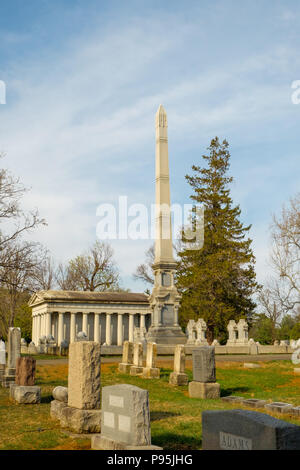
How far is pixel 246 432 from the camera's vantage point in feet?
14.5

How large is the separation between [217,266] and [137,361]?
93.1ft

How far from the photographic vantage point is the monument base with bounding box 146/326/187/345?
30906 millimetres

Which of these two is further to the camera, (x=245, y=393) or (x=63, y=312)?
(x=63, y=312)

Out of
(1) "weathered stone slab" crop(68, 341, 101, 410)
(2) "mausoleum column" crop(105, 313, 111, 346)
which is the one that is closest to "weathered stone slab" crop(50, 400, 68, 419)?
(1) "weathered stone slab" crop(68, 341, 101, 410)

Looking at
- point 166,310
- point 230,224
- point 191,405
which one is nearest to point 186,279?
point 230,224

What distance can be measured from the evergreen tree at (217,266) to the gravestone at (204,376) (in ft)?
105

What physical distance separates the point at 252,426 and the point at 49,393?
32.8 feet

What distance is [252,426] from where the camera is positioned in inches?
172

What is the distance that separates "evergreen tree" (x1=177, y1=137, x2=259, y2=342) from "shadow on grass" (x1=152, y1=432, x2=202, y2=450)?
3803 cm

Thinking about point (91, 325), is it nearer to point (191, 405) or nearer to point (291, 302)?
point (291, 302)

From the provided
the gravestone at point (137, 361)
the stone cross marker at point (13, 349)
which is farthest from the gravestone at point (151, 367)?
the stone cross marker at point (13, 349)

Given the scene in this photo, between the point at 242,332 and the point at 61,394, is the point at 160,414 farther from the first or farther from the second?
the point at 242,332

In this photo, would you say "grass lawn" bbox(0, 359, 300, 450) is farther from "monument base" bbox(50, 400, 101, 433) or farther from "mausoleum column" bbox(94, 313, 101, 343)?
"mausoleum column" bbox(94, 313, 101, 343)
